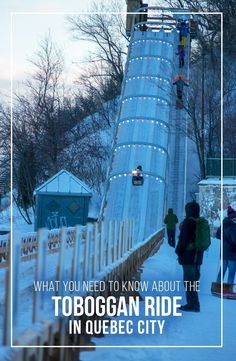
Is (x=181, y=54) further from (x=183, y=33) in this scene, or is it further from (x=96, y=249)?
(x=96, y=249)

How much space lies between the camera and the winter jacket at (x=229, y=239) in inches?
360

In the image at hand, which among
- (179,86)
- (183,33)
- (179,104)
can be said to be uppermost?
(183,33)

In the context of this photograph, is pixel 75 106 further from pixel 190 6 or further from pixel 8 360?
pixel 8 360

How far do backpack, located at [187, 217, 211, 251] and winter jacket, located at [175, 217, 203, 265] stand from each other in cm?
4

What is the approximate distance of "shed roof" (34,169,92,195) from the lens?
1797 centimetres

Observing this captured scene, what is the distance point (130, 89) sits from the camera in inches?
1161

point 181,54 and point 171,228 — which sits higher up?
point 181,54

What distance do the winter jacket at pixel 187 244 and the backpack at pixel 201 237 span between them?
40 mm

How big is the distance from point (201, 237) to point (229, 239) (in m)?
1.74

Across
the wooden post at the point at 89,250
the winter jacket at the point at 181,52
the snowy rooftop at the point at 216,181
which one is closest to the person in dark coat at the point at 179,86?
the winter jacket at the point at 181,52

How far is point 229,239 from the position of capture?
9.23 m

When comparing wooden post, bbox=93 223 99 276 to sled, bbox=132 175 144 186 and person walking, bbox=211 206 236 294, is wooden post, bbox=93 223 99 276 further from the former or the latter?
sled, bbox=132 175 144 186

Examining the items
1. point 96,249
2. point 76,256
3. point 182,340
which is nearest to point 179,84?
point 96,249

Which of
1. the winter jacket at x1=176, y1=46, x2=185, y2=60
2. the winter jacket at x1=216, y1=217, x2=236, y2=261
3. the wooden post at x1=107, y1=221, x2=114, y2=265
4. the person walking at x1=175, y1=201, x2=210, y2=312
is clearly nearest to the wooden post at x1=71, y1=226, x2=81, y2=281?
the wooden post at x1=107, y1=221, x2=114, y2=265
